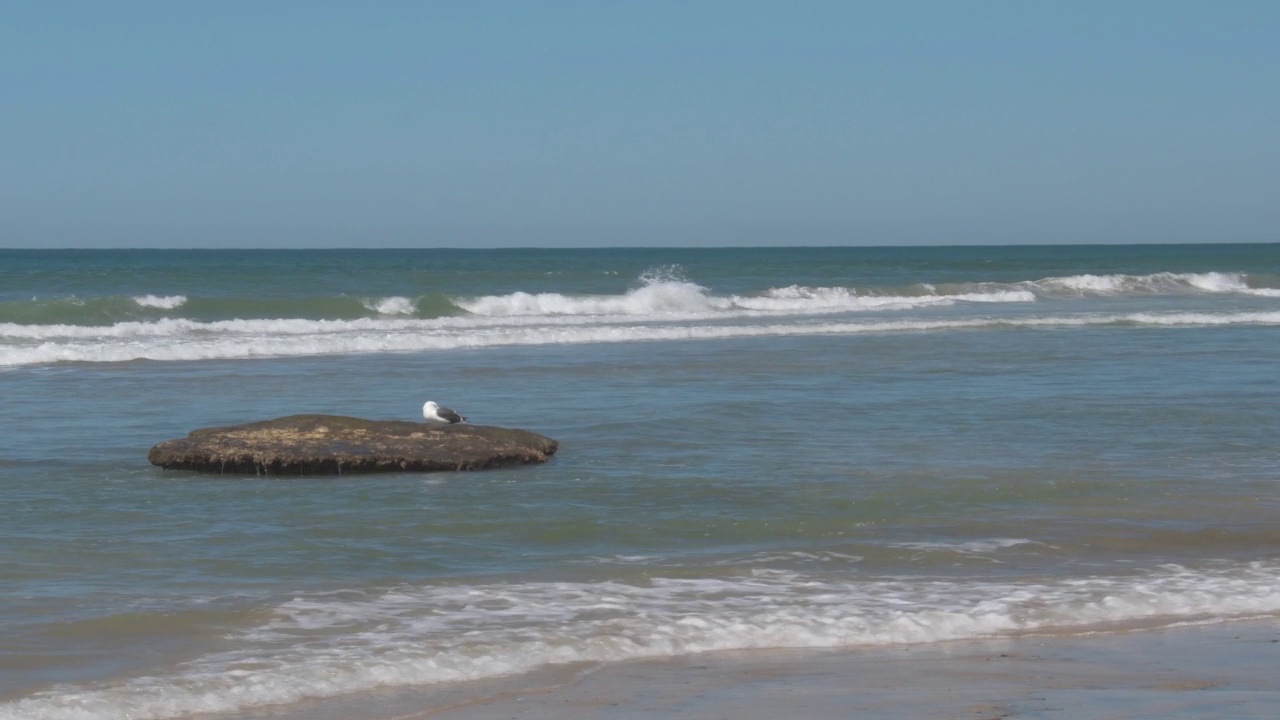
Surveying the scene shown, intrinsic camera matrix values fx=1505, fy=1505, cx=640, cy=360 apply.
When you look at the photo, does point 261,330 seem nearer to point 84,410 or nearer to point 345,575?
point 84,410

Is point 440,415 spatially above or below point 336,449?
above

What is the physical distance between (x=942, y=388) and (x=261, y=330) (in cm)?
1711

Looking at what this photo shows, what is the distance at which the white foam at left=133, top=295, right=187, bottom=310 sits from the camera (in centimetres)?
3600

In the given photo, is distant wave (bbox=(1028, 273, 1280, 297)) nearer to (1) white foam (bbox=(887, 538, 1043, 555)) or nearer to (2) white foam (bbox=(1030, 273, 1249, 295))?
(2) white foam (bbox=(1030, 273, 1249, 295))

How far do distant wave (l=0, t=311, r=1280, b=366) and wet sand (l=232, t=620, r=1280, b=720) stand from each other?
55.1 ft

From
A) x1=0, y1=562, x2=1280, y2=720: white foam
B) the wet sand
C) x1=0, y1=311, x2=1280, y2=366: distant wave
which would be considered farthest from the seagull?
x1=0, y1=311, x2=1280, y2=366: distant wave

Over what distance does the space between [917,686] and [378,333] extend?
70.5 feet

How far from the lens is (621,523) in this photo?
28.9ft

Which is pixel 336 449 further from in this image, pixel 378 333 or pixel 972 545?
pixel 378 333

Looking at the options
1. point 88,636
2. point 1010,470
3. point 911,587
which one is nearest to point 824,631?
point 911,587

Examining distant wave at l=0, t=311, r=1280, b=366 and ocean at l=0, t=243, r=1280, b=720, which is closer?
ocean at l=0, t=243, r=1280, b=720

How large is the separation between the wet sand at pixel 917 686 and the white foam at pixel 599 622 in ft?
0.62

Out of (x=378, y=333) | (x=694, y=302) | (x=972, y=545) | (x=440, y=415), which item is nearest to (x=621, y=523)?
(x=972, y=545)

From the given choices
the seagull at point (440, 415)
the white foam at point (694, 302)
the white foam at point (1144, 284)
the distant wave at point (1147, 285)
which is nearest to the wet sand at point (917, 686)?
the seagull at point (440, 415)
